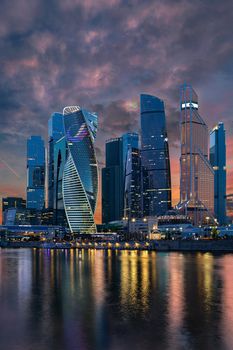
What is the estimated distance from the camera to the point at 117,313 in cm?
4097

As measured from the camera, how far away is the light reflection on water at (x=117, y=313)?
102ft

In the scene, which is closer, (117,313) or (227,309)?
(117,313)

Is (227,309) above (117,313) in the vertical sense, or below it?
below

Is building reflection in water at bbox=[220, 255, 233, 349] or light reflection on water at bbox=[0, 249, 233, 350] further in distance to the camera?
building reflection in water at bbox=[220, 255, 233, 349]

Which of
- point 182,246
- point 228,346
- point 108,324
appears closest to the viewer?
point 228,346

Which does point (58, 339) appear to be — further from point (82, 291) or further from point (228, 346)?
point (82, 291)

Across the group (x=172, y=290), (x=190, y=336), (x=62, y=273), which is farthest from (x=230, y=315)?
(x=62, y=273)

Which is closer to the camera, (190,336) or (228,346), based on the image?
(228,346)

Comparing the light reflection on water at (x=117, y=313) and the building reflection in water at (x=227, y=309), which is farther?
the building reflection in water at (x=227, y=309)

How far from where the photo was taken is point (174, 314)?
133 feet

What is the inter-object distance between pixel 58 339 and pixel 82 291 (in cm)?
2389

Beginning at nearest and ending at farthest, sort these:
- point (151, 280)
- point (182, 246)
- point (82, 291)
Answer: point (82, 291) → point (151, 280) → point (182, 246)

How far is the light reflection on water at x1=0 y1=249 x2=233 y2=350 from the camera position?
3106 centimetres

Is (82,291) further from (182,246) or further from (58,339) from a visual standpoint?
(182,246)
